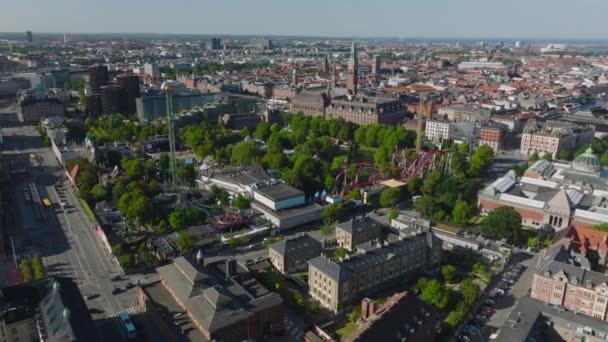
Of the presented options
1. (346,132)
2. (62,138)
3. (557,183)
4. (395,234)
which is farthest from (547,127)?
(62,138)

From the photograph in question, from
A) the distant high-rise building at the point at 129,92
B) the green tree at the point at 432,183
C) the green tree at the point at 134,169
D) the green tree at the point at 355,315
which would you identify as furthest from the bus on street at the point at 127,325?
the distant high-rise building at the point at 129,92

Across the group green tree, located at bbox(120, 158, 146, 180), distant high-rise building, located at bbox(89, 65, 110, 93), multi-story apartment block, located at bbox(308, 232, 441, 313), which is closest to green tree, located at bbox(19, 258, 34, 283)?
multi-story apartment block, located at bbox(308, 232, 441, 313)

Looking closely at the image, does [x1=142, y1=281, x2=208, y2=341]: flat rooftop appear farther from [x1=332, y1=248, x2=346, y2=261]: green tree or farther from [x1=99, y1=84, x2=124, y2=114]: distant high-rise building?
[x1=99, y1=84, x2=124, y2=114]: distant high-rise building

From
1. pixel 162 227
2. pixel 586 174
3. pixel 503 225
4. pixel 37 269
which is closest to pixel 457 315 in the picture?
pixel 503 225

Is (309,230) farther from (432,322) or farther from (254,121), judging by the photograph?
(254,121)

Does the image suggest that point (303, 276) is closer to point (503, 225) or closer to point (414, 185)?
point (503, 225)
